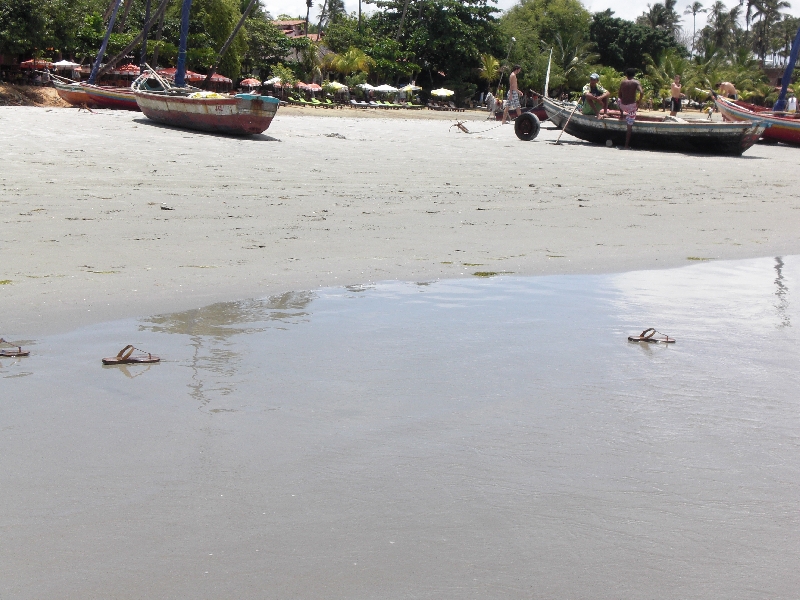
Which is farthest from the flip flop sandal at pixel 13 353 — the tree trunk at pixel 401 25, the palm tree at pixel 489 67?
the tree trunk at pixel 401 25

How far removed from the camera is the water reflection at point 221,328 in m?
4.57

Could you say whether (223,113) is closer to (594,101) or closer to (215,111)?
(215,111)

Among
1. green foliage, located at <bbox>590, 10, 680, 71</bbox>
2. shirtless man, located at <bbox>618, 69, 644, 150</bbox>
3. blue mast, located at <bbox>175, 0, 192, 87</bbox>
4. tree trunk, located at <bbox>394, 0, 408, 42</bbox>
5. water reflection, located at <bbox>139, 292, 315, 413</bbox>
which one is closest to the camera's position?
water reflection, located at <bbox>139, 292, 315, 413</bbox>

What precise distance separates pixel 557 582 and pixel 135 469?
168 centimetres

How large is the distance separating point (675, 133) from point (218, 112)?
31.5 ft

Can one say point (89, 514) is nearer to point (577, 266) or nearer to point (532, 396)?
point (532, 396)

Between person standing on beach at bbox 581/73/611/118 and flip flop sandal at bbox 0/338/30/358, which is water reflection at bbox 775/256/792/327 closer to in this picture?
flip flop sandal at bbox 0/338/30/358

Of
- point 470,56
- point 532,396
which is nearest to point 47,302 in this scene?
point 532,396

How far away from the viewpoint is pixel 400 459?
369 centimetres

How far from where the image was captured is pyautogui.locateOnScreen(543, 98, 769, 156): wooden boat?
18.8 m

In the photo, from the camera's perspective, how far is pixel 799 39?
81.3 feet

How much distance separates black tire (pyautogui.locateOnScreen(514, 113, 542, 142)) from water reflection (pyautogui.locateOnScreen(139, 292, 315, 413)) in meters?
14.1

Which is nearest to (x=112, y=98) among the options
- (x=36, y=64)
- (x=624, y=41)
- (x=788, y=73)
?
(x=36, y=64)

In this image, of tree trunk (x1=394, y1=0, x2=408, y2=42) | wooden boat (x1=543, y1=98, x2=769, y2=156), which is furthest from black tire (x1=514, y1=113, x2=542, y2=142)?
tree trunk (x1=394, y1=0, x2=408, y2=42)
